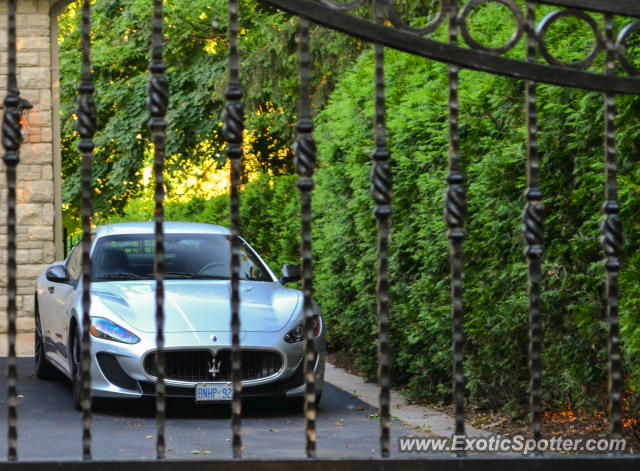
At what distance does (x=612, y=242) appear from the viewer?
347 cm

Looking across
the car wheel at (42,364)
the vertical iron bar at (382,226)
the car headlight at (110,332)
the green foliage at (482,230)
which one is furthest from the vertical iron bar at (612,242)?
the car wheel at (42,364)

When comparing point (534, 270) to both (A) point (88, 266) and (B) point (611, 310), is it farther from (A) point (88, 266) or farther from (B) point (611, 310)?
(A) point (88, 266)

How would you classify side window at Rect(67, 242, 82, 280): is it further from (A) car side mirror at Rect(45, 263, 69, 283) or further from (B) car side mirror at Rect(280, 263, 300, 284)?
(B) car side mirror at Rect(280, 263, 300, 284)

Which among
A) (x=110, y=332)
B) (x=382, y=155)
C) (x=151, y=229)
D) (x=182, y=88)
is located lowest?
(x=110, y=332)

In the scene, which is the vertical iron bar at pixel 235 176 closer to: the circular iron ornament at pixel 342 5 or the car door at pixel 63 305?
the circular iron ornament at pixel 342 5

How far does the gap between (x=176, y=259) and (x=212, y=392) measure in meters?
2.08

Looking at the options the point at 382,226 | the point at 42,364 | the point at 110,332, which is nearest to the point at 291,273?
the point at 110,332

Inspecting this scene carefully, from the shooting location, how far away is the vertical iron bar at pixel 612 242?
11.2ft

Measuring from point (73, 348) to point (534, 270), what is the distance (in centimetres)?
634

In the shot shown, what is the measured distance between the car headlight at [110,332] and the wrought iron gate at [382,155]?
500 centimetres

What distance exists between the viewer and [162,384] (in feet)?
11.0

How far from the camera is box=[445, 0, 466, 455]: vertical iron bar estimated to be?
341 centimetres

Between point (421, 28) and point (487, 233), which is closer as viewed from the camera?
point (421, 28)

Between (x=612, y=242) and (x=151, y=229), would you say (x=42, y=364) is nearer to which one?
(x=151, y=229)
